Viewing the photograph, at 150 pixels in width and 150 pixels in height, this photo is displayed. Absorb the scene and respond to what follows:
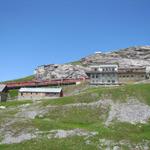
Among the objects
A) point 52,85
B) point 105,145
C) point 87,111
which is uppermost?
point 52,85

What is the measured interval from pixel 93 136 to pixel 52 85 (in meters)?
104

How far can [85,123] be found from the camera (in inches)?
2857

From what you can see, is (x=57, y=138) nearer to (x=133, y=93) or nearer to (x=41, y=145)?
(x=41, y=145)

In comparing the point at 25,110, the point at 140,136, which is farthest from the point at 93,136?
the point at 25,110

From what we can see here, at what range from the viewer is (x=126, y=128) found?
67750 mm

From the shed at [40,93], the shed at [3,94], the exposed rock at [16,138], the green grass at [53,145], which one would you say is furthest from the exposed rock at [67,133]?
the shed at [3,94]

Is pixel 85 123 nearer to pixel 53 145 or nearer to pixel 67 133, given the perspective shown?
pixel 67 133

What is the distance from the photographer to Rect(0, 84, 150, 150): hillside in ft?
187

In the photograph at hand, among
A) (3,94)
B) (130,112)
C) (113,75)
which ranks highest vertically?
(113,75)

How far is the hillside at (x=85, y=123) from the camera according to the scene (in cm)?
5710

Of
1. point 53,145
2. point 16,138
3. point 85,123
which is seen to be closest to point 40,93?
point 85,123

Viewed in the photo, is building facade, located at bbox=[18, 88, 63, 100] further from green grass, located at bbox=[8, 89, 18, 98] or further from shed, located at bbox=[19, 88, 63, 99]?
green grass, located at bbox=[8, 89, 18, 98]

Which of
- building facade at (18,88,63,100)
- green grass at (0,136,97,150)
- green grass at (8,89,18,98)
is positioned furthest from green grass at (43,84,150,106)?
green grass at (8,89,18,98)

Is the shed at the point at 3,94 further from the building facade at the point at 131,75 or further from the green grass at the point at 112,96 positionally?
the building facade at the point at 131,75
